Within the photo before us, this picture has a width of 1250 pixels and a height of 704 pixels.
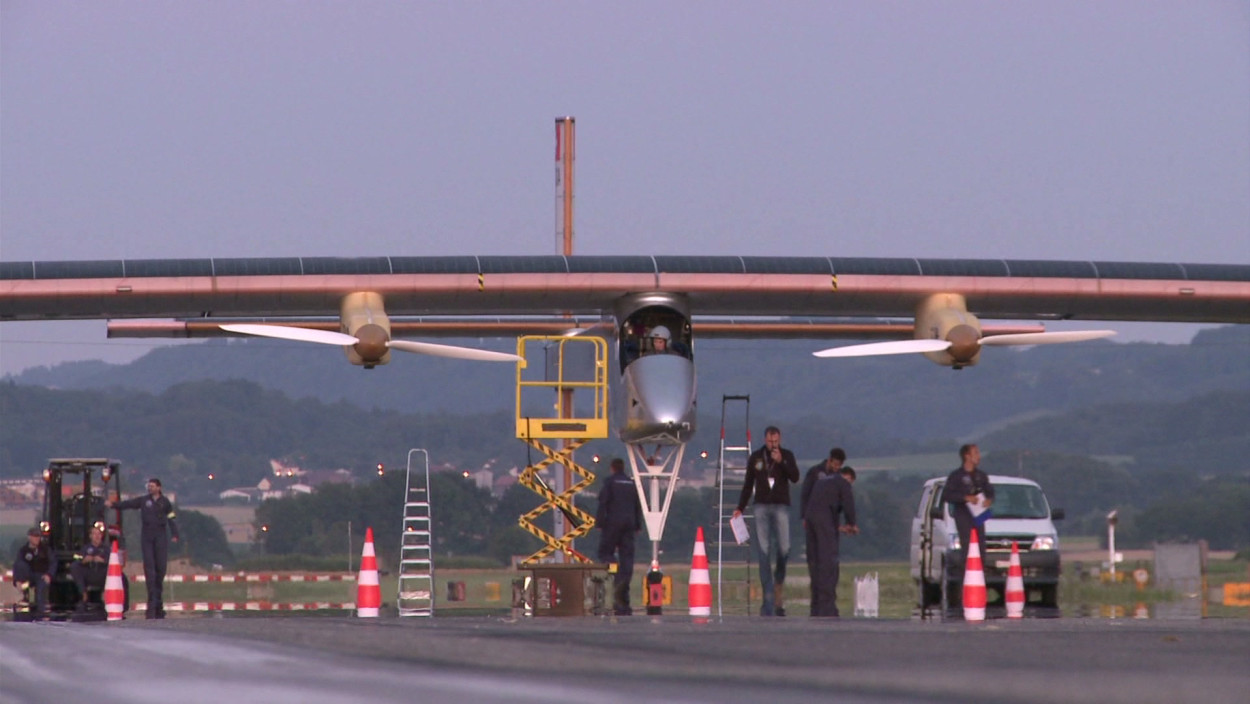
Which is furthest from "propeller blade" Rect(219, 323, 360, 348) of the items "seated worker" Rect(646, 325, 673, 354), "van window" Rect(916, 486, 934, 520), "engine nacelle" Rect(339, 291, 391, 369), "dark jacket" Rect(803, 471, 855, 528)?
"van window" Rect(916, 486, 934, 520)

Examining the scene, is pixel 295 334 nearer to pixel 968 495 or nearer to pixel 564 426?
pixel 564 426

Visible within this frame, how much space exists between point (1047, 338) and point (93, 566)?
43.1 feet

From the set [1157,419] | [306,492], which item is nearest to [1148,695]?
[306,492]

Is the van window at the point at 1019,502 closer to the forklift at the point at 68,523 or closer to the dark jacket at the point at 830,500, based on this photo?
the dark jacket at the point at 830,500

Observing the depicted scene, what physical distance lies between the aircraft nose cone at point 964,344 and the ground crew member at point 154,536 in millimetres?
10069

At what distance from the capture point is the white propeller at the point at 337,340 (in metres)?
20.1

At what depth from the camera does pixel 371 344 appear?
68.5 feet

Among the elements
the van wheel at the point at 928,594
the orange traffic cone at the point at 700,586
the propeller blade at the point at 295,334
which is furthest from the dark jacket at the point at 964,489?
the propeller blade at the point at 295,334

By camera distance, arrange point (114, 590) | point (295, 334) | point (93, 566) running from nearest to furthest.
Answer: point (114, 590) < point (295, 334) < point (93, 566)

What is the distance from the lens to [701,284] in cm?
2309

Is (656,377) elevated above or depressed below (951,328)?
below

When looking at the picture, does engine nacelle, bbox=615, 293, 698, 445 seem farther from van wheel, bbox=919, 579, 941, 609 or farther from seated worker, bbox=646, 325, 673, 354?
van wheel, bbox=919, 579, 941, 609

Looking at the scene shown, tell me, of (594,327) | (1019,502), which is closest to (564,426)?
(1019,502)

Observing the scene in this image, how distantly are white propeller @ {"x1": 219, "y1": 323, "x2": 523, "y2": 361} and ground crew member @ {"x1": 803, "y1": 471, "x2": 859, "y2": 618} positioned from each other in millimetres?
4402
